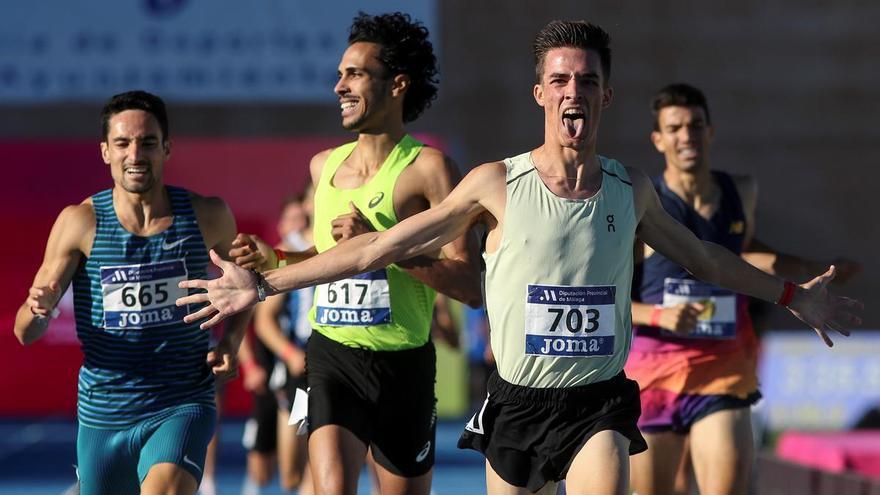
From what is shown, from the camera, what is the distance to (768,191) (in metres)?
23.3

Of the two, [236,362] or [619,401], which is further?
[236,362]

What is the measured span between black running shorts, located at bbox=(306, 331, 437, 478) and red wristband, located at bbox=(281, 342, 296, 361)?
10.1 feet

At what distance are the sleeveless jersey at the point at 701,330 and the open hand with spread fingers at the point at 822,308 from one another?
1485 mm

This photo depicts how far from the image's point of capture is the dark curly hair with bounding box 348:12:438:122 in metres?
5.99

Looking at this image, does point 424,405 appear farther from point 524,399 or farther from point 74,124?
point 74,124

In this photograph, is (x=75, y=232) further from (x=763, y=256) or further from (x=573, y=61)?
(x=763, y=256)

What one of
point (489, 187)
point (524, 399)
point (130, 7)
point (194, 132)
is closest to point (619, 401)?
point (524, 399)

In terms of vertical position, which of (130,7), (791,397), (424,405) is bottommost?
(791,397)

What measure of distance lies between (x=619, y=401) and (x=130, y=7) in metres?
15.3

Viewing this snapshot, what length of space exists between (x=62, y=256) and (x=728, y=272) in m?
2.43

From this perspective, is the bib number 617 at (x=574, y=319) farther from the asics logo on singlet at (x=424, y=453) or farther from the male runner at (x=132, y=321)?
the male runner at (x=132, y=321)

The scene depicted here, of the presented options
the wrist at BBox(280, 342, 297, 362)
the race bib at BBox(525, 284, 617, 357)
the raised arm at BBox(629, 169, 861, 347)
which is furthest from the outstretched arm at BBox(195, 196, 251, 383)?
the wrist at BBox(280, 342, 297, 362)

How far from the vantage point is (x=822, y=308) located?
505 cm

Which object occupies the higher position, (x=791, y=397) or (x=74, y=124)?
(x=74, y=124)
